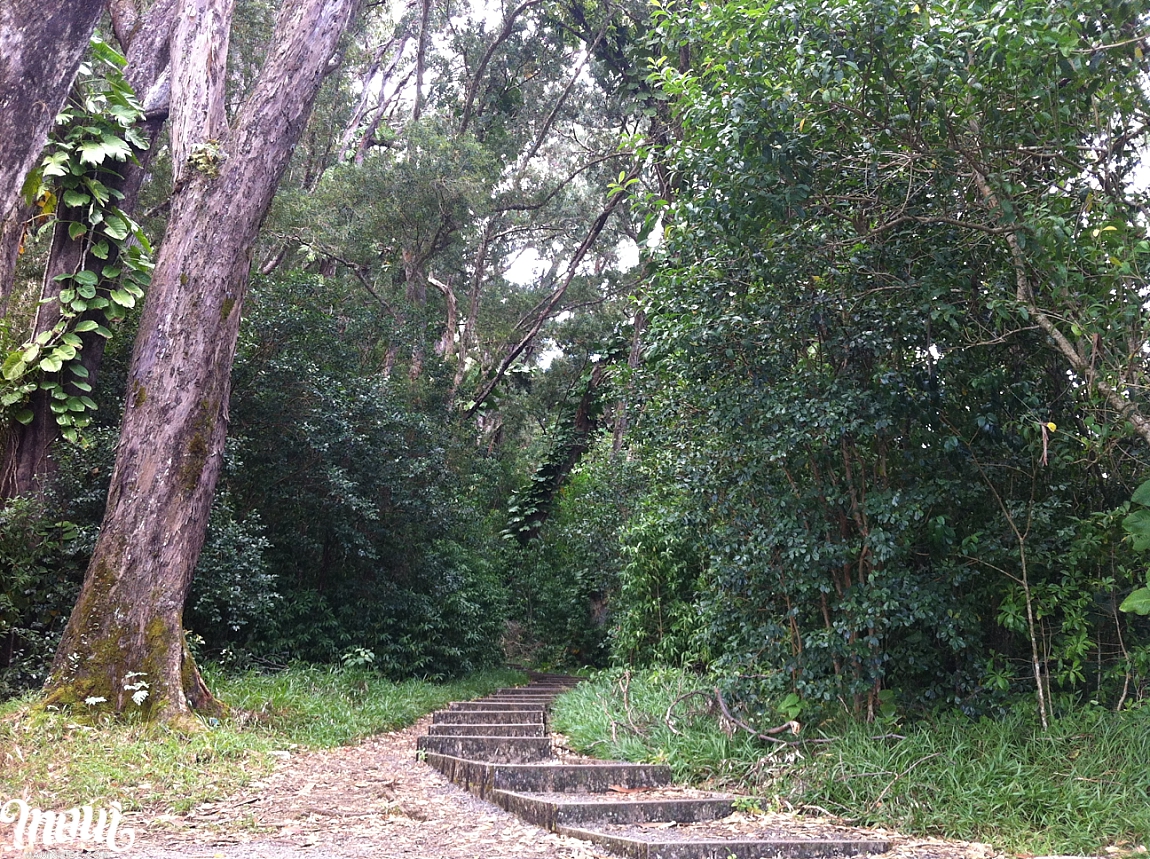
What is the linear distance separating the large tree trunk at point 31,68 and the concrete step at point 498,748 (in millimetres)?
4667

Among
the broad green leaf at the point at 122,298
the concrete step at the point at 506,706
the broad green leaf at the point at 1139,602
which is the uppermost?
the broad green leaf at the point at 122,298

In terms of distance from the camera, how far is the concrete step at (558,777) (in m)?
4.79

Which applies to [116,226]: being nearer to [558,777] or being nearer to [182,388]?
[182,388]

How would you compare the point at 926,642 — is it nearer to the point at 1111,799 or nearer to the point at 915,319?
the point at 1111,799

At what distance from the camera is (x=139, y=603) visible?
6184 mm

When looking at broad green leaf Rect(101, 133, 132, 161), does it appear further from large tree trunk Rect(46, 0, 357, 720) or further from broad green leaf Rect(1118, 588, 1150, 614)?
broad green leaf Rect(1118, 588, 1150, 614)

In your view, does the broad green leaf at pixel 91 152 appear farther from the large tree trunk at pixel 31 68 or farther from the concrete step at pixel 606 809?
the concrete step at pixel 606 809

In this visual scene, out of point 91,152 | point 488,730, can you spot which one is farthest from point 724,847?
point 91,152

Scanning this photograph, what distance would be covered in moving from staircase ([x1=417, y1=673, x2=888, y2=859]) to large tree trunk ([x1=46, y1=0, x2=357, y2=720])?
2.27 meters

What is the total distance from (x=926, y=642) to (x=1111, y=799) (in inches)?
51.6

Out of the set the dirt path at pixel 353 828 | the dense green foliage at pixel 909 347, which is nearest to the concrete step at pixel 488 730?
the dirt path at pixel 353 828

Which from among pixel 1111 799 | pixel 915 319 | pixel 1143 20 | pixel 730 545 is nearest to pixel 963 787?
pixel 1111 799

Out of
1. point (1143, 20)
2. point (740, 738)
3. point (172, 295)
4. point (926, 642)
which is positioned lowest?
point (740, 738)
